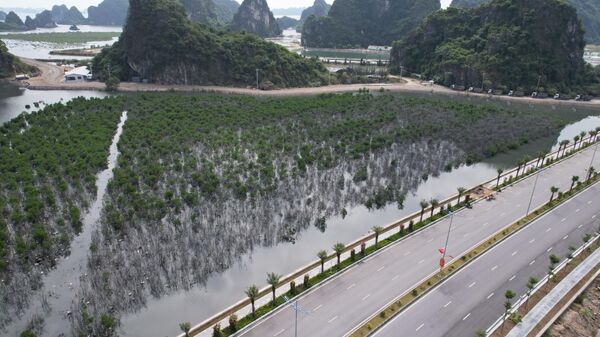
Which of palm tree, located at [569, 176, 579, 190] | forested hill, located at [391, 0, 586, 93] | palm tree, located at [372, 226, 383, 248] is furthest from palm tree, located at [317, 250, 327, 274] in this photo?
forested hill, located at [391, 0, 586, 93]

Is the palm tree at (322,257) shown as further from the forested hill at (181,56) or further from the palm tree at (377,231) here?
the forested hill at (181,56)

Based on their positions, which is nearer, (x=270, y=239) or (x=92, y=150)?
(x=270, y=239)

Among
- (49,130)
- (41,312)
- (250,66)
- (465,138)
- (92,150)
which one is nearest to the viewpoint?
(41,312)

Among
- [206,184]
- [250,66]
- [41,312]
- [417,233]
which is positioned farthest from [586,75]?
[41,312]

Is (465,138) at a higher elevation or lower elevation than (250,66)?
lower

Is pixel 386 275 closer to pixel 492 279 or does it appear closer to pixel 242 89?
pixel 492 279

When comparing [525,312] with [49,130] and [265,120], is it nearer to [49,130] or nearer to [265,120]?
[265,120]

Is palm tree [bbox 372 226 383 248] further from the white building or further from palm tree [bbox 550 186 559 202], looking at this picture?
the white building

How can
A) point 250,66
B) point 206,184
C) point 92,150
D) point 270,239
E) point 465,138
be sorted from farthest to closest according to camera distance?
point 250,66 → point 465,138 → point 92,150 → point 206,184 → point 270,239
